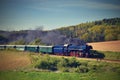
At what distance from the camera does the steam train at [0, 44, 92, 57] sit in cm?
689

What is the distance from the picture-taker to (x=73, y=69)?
677cm

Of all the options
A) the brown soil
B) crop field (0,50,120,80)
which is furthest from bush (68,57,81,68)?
the brown soil

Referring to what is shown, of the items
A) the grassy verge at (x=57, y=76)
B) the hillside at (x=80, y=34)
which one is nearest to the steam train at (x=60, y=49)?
the hillside at (x=80, y=34)

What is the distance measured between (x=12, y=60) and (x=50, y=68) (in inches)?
33.2

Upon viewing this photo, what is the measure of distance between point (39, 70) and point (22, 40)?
0.76 metres

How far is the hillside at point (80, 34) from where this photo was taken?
6.79m

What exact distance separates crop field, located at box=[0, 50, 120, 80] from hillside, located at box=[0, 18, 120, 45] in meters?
0.35

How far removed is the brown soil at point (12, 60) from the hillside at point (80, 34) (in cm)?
34

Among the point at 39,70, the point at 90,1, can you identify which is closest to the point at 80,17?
the point at 90,1

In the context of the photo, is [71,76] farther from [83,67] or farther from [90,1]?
[90,1]

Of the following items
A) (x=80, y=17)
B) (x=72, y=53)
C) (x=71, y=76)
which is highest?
(x=80, y=17)

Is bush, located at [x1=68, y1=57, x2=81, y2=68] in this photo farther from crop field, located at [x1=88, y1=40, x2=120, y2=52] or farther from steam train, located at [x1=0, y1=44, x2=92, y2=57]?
crop field, located at [x1=88, y1=40, x2=120, y2=52]

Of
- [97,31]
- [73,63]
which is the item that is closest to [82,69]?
[73,63]

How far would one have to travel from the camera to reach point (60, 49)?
6.93 meters
